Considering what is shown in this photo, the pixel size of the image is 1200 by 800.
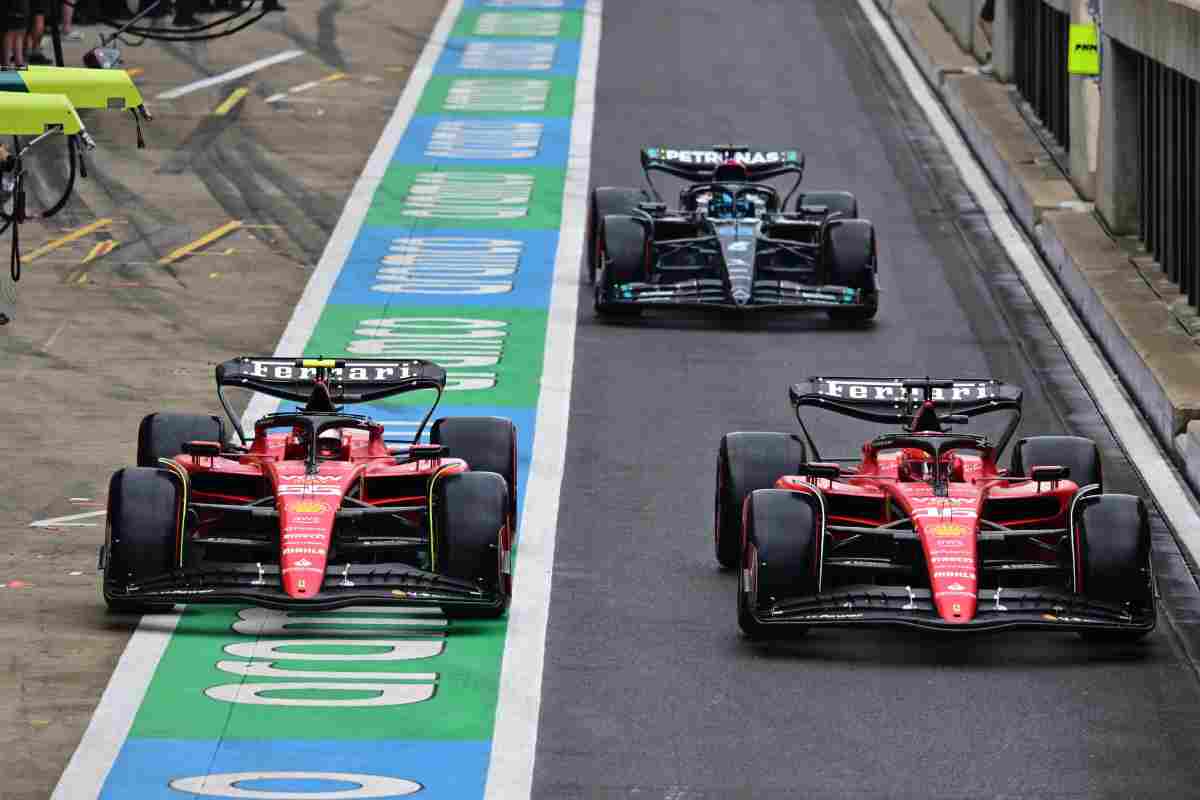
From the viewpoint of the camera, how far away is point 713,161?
28.0 metres

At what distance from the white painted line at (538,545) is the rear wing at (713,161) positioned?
65.7 inches

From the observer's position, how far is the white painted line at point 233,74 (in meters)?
40.6

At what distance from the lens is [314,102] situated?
40.1m

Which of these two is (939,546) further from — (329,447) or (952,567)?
(329,447)

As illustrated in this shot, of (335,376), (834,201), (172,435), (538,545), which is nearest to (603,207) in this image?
(834,201)

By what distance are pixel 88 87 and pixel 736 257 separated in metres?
7.04

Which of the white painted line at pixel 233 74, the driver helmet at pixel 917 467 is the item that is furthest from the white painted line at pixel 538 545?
the white painted line at pixel 233 74

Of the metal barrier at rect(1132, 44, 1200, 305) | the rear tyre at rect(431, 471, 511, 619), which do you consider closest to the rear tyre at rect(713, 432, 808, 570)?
the rear tyre at rect(431, 471, 511, 619)

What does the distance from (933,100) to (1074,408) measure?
1889 centimetres

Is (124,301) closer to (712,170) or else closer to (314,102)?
(712,170)

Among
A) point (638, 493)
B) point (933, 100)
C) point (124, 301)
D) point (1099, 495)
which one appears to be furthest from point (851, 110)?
point (1099, 495)

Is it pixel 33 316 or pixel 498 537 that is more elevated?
pixel 498 537

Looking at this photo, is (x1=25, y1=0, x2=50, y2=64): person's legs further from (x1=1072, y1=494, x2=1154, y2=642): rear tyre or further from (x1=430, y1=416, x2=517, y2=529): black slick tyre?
(x1=1072, y1=494, x2=1154, y2=642): rear tyre

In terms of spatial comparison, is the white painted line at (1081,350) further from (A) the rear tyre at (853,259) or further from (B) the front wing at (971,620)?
(B) the front wing at (971,620)
